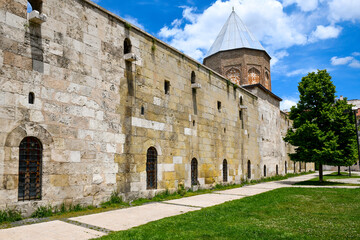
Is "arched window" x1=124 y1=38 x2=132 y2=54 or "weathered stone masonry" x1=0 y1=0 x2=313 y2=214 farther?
"arched window" x1=124 y1=38 x2=132 y2=54

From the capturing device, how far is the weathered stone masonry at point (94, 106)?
712 cm

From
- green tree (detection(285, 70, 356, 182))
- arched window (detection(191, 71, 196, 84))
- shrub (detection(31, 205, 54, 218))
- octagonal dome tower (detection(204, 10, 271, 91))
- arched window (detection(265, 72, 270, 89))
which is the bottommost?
shrub (detection(31, 205, 54, 218))

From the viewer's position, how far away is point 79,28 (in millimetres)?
8789

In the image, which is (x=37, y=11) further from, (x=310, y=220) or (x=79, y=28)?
(x=310, y=220)

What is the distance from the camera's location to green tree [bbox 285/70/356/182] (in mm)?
17797

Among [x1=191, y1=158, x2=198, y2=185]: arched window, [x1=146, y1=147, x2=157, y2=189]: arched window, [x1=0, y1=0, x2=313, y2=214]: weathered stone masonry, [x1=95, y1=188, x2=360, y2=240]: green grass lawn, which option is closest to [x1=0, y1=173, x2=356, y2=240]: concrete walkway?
[x1=95, y1=188, x2=360, y2=240]: green grass lawn

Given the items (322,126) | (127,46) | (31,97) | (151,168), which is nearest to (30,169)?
(31,97)

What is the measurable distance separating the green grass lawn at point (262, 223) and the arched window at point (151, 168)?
321 centimetres

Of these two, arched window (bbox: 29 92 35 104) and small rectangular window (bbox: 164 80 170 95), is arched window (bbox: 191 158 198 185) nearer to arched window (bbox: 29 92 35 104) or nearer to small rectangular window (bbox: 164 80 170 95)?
small rectangular window (bbox: 164 80 170 95)

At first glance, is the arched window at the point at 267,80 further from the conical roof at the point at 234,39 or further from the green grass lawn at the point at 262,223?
the green grass lawn at the point at 262,223

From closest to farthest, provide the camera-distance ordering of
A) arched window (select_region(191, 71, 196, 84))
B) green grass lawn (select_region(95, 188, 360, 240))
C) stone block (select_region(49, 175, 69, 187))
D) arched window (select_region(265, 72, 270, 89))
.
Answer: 1. green grass lawn (select_region(95, 188, 360, 240))
2. stone block (select_region(49, 175, 69, 187))
3. arched window (select_region(191, 71, 196, 84))
4. arched window (select_region(265, 72, 270, 89))

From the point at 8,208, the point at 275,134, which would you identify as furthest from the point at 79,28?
the point at 275,134

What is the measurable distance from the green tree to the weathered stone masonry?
7.01 meters

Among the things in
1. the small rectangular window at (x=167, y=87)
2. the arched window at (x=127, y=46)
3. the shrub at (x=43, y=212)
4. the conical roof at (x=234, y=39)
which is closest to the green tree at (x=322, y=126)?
the conical roof at (x=234, y=39)
